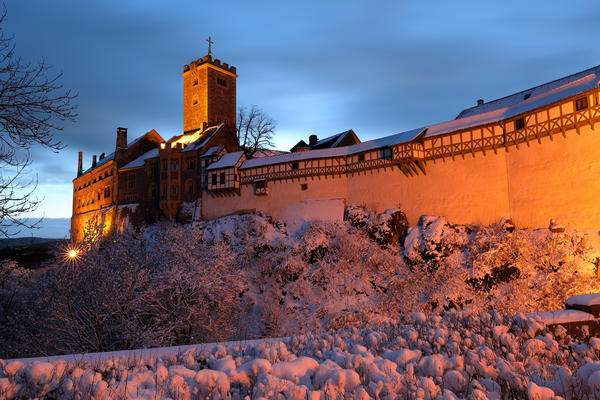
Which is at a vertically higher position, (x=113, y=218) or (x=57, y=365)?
(x=113, y=218)

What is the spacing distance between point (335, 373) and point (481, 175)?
1061 inches

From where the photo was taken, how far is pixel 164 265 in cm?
2002

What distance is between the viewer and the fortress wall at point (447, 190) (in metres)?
27.1

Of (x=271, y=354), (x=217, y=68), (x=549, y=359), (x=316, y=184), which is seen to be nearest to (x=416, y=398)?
(x=271, y=354)

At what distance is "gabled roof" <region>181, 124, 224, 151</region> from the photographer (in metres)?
44.0

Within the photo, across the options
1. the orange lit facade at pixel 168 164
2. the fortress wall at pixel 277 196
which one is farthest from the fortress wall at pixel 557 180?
the orange lit facade at pixel 168 164

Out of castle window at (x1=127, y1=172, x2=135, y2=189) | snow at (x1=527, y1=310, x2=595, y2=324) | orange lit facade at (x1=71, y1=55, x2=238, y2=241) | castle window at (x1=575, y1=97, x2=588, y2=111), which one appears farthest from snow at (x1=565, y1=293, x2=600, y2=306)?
castle window at (x1=127, y1=172, x2=135, y2=189)

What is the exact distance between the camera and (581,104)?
2264 cm

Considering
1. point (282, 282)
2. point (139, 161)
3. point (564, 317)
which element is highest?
point (139, 161)

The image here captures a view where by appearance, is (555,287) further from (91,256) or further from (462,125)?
(91,256)

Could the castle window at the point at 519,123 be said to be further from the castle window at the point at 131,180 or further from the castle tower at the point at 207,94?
the castle window at the point at 131,180

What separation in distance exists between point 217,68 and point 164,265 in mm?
42365

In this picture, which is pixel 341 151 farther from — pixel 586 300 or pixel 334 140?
pixel 586 300

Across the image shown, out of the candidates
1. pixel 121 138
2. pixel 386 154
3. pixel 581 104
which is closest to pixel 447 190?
pixel 386 154
